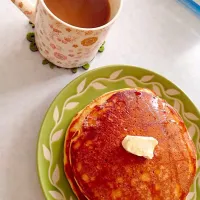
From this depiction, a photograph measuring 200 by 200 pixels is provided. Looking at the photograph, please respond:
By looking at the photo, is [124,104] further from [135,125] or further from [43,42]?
[43,42]

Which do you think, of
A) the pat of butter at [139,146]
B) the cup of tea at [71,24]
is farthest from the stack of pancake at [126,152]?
the cup of tea at [71,24]

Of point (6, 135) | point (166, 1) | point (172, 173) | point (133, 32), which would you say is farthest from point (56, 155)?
point (166, 1)

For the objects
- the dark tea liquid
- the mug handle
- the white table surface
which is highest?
the dark tea liquid

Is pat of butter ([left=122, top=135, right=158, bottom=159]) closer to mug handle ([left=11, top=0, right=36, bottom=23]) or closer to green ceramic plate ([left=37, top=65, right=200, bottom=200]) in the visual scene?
green ceramic plate ([left=37, top=65, right=200, bottom=200])

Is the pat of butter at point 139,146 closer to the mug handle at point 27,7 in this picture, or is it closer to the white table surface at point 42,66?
the white table surface at point 42,66

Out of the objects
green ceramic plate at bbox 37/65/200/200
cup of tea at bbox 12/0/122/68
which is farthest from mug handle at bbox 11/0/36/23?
green ceramic plate at bbox 37/65/200/200

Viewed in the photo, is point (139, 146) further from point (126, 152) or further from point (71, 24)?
point (71, 24)
